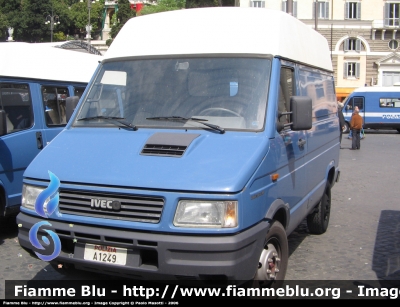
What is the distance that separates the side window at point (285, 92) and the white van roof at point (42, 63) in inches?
128

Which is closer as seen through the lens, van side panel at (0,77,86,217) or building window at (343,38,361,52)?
van side panel at (0,77,86,217)

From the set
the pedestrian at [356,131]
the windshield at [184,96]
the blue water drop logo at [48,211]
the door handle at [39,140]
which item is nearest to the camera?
the blue water drop logo at [48,211]

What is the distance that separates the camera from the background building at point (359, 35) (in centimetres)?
5841

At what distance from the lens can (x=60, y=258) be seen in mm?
4375

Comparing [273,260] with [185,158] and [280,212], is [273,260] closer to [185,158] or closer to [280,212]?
[280,212]

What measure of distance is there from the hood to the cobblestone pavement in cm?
103

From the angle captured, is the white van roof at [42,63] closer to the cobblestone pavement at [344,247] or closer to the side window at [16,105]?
the side window at [16,105]

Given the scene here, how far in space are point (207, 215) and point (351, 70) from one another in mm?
58481

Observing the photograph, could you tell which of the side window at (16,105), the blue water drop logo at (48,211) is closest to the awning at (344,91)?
the side window at (16,105)

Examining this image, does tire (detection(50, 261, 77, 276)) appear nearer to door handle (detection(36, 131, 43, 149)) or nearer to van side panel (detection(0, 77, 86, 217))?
van side panel (detection(0, 77, 86, 217))


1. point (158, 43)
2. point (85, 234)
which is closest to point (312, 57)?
point (158, 43)

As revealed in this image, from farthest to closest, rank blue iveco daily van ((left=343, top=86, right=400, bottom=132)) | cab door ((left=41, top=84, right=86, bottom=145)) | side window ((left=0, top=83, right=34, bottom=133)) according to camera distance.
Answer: blue iveco daily van ((left=343, top=86, right=400, bottom=132)) < cab door ((left=41, top=84, right=86, bottom=145)) < side window ((left=0, top=83, right=34, bottom=133))

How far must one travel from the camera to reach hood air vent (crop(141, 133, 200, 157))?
445 centimetres

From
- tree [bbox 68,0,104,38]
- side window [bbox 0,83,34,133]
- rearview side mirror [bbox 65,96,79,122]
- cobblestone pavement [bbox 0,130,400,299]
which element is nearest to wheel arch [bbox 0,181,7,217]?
cobblestone pavement [bbox 0,130,400,299]
